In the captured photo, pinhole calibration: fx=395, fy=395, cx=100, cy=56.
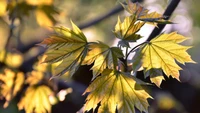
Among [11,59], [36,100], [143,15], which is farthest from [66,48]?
[11,59]

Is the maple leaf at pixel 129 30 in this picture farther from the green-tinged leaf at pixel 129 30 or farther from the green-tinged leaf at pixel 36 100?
the green-tinged leaf at pixel 36 100

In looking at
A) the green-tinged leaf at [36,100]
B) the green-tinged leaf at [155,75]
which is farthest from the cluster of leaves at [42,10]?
the green-tinged leaf at [155,75]

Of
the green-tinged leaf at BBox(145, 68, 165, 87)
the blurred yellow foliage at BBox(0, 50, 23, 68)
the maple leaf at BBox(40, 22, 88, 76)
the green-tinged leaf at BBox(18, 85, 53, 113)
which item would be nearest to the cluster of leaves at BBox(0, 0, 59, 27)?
the blurred yellow foliage at BBox(0, 50, 23, 68)

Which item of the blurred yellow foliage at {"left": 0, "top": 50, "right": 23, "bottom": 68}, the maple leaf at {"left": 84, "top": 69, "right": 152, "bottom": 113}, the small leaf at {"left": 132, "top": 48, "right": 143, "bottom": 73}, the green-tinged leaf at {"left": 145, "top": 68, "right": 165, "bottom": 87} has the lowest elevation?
the maple leaf at {"left": 84, "top": 69, "right": 152, "bottom": 113}

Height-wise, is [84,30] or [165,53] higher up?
[84,30]

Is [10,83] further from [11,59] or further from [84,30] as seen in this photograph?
[84,30]

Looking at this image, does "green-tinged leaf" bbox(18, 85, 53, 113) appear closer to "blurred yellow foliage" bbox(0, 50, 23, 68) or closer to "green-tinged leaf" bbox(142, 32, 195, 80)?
"blurred yellow foliage" bbox(0, 50, 23, 68)
